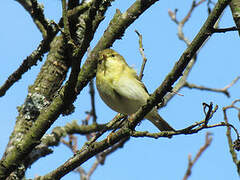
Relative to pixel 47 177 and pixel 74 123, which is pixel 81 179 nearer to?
pixel 74 123

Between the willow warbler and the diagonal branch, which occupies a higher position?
the willow warbler

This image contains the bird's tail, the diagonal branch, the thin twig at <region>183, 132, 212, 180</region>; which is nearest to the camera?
the diagonal branch

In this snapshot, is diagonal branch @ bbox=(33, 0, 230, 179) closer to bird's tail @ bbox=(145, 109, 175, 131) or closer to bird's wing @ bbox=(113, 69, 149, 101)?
bird's wing @ bbox=(113, 69, 149, 101)

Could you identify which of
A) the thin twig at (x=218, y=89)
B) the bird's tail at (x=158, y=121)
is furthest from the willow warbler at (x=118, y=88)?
the thin twig at (x=218, y=89)

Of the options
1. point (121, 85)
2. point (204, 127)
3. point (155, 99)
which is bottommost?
point (204, 127)

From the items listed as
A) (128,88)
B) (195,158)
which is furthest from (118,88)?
(195,158)

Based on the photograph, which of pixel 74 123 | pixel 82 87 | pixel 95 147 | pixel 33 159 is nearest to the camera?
pixel 95 147

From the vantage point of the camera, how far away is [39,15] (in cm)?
411

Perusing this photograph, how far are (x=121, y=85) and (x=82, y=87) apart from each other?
1.11 metres

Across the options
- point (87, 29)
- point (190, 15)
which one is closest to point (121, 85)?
point (87, 29)

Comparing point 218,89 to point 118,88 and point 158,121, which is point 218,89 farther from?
point 118,88

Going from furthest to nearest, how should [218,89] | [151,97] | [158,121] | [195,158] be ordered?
[218,89], [158,121], [195,158], [151,97]

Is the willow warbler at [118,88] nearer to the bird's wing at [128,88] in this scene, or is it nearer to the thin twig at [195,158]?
the bird's wing at [128,88]

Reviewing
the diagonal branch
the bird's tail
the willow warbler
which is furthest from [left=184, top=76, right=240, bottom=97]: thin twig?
the diagonal branch
